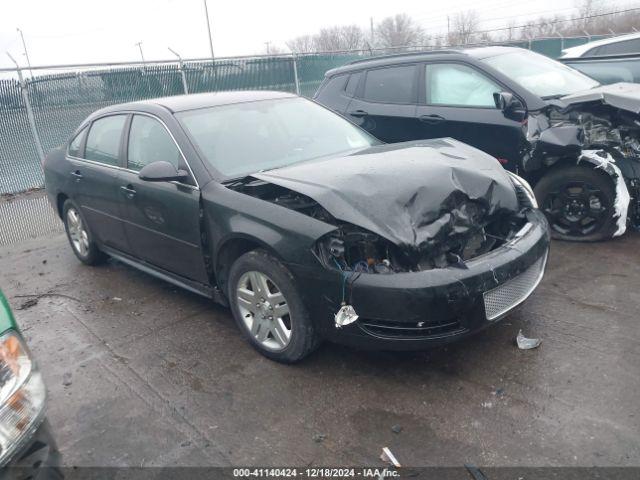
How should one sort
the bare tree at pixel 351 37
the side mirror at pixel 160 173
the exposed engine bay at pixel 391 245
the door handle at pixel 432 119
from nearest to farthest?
the exposed engine bay at pixel 391 245 < the side mirror at pixel 160 173 < the door handle at pixel 432 119 < the bare tree at pixel 351 37

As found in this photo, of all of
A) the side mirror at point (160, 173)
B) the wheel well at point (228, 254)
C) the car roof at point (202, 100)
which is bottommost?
the wheel well at point (228, 254)

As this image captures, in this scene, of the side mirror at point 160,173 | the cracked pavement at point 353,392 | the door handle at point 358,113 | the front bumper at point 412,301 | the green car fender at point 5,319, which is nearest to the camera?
the green car fender at point 5,319

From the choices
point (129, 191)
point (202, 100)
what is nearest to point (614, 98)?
point (202, 100)

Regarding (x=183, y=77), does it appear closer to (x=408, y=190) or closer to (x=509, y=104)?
(x=509, y=104)

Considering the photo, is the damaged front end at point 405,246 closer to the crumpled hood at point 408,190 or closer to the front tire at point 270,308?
the crumpled hood at point 408,190

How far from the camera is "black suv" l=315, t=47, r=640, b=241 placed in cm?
497

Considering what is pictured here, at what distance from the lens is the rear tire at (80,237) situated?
5.52 m

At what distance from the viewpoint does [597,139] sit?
516 cm

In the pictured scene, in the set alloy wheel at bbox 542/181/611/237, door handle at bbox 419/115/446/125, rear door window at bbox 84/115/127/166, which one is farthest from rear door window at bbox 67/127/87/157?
alloy wheel at bbox 542/181/611/237

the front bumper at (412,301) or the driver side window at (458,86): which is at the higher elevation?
the driver side window at (458,86)

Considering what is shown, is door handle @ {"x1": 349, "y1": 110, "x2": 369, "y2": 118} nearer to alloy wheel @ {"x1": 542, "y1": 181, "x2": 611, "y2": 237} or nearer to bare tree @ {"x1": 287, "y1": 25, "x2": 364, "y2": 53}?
alloy wheel @ {"x1": 542, "y1": 181, "x2": 611, "y2": 237}

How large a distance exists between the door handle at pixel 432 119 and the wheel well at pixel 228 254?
3.15 meters

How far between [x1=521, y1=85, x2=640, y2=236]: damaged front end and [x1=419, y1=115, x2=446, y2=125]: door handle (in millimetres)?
961

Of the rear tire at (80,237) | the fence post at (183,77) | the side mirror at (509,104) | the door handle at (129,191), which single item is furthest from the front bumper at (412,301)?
the fence post at (183,77)
